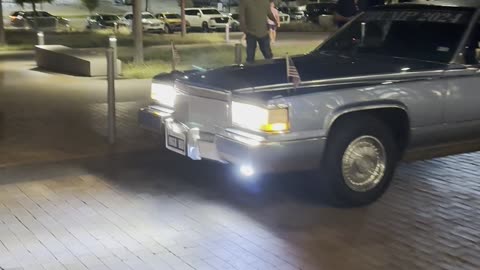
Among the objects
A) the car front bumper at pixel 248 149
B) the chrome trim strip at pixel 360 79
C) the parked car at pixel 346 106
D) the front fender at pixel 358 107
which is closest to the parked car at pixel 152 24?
the parked car at pixel 346 106

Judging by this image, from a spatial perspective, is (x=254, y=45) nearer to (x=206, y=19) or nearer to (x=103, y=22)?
(x=206, y=19)

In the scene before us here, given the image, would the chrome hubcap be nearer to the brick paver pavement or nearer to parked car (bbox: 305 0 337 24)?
the brick paver pavement

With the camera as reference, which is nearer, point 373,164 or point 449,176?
point 373,164

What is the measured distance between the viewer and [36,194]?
671 centimetres

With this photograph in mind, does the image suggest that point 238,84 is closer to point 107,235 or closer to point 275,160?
point 275,160

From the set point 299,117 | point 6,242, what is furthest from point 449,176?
point 6,242

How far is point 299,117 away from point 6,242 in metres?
2.49

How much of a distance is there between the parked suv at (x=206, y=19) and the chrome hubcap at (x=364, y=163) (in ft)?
123

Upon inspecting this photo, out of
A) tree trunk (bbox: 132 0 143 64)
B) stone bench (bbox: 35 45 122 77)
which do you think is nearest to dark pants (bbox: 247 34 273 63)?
stone bench (bbox: 35 45 122 77)

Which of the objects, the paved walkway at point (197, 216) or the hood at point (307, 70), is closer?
the paved walkway at point (197, 216)

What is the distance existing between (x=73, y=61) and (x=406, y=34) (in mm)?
11276

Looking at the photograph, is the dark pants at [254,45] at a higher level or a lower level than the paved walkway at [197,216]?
higher

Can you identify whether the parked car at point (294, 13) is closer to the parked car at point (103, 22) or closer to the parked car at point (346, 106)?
the parked car at point (103, 22)

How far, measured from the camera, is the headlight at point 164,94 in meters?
6.86
